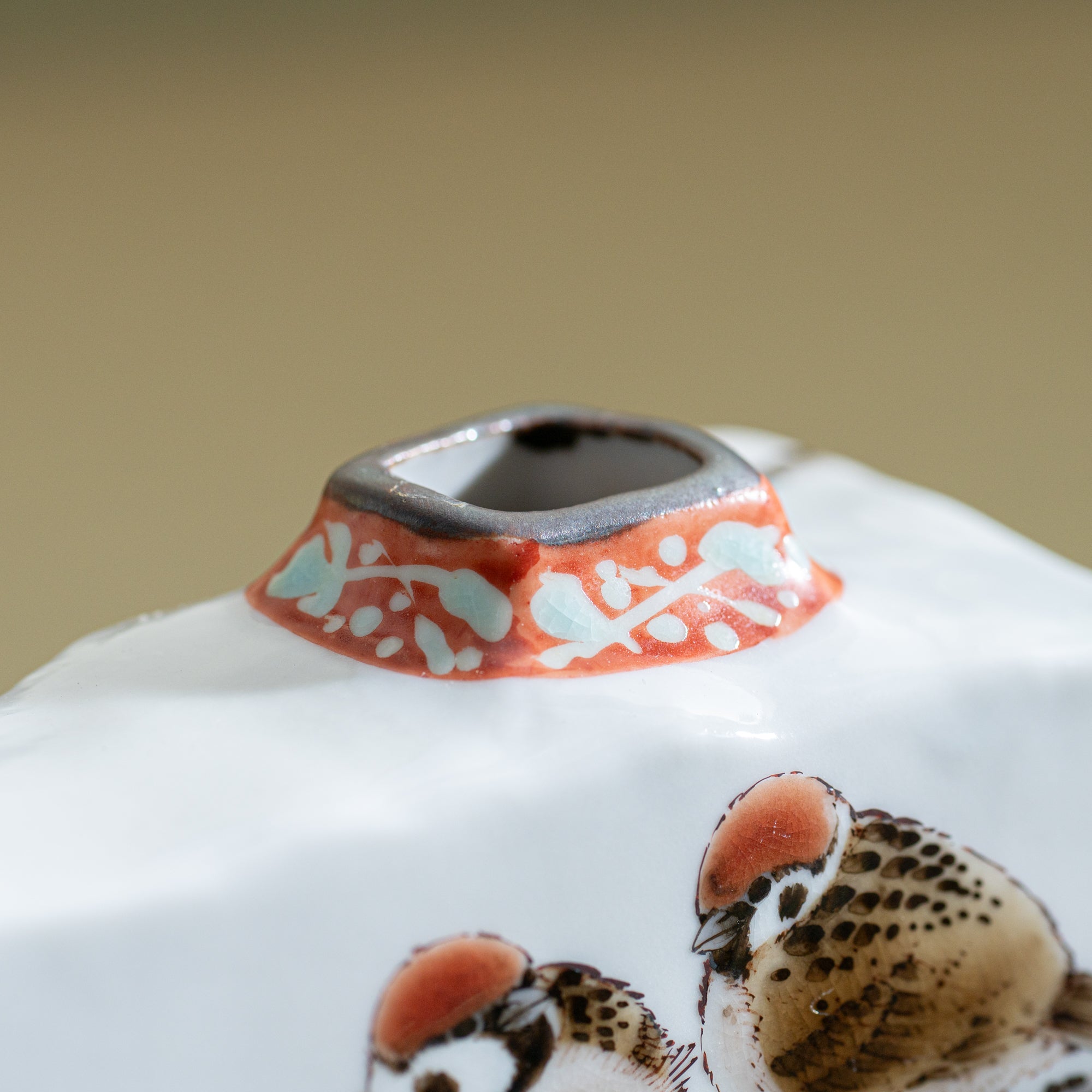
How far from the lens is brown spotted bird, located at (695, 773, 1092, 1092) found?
2.10 feet

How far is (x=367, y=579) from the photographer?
2.21 ft

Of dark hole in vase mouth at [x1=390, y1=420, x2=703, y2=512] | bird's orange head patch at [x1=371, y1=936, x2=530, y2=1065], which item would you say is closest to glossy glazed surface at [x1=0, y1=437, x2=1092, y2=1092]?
bird's orange head patch at [x1=371, y1=936, x2=530, y2=1065]

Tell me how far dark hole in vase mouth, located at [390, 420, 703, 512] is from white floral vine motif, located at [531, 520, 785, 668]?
0.08 metres

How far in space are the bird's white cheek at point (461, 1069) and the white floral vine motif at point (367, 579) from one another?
0.18m

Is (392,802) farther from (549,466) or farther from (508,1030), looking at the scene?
(549,466)

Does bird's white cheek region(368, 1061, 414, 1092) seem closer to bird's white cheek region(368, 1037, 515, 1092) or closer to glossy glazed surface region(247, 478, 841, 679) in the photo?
bird's white cheek region(368, 1037, 515, 1092)

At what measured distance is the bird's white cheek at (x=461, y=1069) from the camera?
571mm

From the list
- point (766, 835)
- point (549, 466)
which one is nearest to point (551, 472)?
point (549, 466)

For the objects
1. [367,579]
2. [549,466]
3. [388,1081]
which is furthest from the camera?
[549,466]

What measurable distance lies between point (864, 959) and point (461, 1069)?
20 cm

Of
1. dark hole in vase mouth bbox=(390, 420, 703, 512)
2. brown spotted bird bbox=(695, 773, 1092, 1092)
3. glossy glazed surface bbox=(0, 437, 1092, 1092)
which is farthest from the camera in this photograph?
dark hole in vase mouth bbox=(390, 420, 703, 512)

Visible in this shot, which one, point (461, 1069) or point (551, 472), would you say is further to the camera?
point (551, 472)

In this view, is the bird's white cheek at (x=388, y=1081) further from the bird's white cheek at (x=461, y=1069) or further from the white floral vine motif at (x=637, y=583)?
the white floral vine motif at (x=637, y=583)

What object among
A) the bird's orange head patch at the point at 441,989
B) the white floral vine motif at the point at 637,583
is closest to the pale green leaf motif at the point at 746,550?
the white floral vine motif at the point at 637,583
